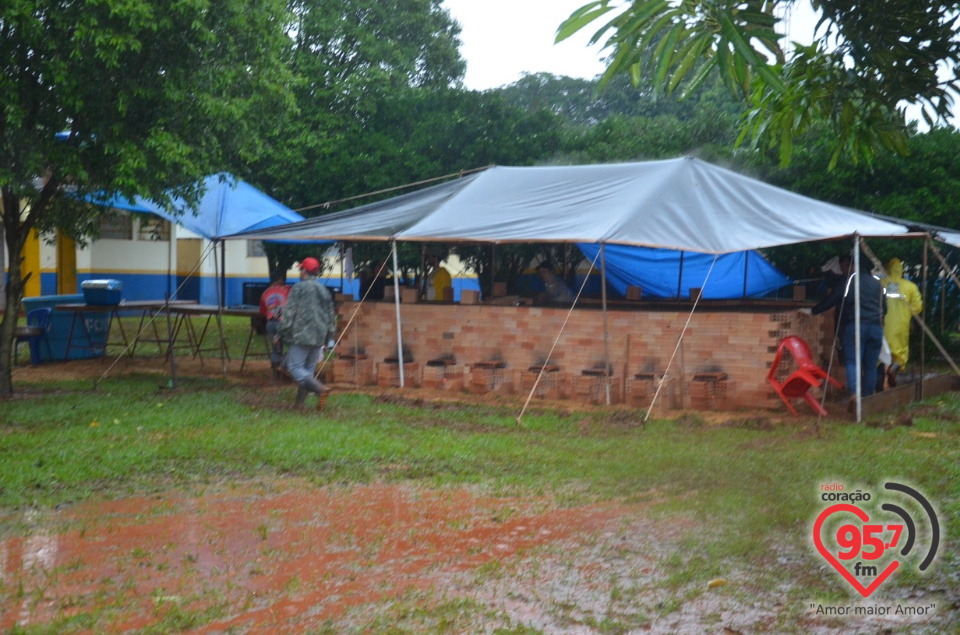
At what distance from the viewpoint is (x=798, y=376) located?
9812 millimetres

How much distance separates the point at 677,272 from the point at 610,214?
17.3ft

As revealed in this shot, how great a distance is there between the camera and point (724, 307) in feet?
38.3

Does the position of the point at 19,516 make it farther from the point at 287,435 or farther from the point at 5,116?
the point at 5,116

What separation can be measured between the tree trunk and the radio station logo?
343 inches

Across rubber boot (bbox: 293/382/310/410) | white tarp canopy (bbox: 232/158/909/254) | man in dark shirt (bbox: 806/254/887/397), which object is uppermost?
white tarp canopy (bbox: 232/158/909/254)

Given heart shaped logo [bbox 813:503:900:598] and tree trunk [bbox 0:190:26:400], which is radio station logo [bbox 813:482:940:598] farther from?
tree trunk [bbox 0:190:26:400]

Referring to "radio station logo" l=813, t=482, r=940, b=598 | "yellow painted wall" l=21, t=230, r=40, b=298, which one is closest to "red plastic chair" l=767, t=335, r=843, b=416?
"radio station logo" l=813, t=482, r=940, b=598

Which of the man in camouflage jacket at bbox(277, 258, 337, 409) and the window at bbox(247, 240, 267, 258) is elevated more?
the window at bbox(247, 240, 267, 258)

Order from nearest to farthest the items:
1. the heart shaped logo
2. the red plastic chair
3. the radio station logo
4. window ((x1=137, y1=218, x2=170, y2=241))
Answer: the heart shaped logo < the radio station logo < the red plastic chair < window ((x1=137, y1=218, x2=170, y2=241))

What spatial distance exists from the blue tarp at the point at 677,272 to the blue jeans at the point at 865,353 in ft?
16.4

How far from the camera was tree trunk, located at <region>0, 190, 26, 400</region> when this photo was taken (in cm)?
1064

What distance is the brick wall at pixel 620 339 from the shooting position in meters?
10.7

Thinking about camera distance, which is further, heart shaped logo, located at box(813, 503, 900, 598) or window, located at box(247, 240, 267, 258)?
window, located at box(247, 240, 267, 258)

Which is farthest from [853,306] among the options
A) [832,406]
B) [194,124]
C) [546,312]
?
[194,124]
